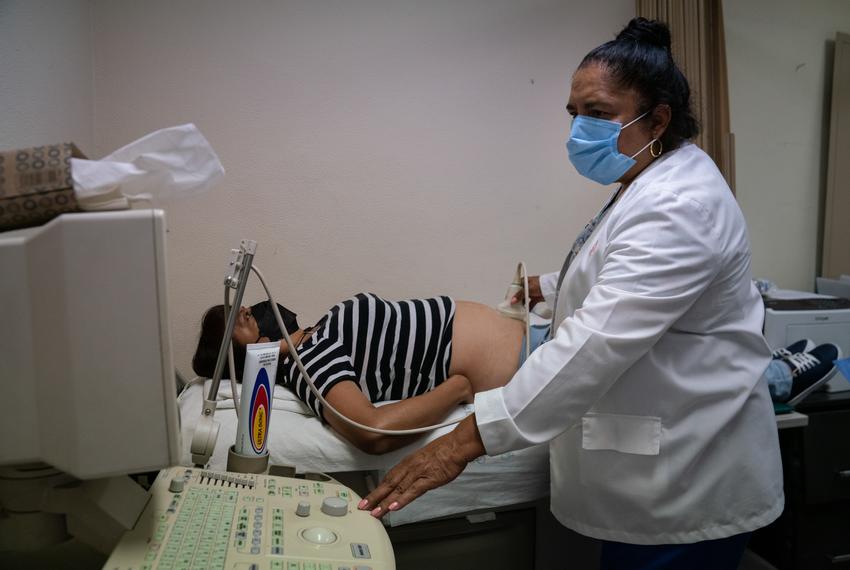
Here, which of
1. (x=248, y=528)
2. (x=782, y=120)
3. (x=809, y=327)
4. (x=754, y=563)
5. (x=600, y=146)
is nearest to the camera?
(x=248, y=528)

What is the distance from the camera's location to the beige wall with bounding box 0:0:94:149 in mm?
1284

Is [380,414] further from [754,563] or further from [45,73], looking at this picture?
[754,563]

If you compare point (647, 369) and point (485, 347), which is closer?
point (647, 369)

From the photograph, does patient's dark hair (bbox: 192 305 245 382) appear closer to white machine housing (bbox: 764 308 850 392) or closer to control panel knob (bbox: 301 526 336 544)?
control panel knob (bbox: 301 526 336 544)

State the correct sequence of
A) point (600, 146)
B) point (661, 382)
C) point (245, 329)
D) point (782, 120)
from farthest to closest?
point (782, 120), point (245, 329), point (600, 146), point (661, 382)

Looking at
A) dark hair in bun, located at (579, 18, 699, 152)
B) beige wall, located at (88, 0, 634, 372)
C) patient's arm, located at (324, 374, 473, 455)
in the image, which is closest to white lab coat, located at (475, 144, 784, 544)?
dark hair in bun, located at (579, 18, 699, 152)

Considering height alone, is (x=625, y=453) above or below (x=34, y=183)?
below

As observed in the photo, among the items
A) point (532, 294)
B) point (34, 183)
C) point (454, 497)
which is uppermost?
point (34, 183)

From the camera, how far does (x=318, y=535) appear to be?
0.73 metres

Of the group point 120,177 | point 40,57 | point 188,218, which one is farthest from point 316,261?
point 120,177

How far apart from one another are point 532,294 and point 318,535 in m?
1.21

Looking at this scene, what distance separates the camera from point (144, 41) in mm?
1875

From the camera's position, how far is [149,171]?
2.13 ft

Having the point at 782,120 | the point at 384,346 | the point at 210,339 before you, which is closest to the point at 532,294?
the point at 384,346
